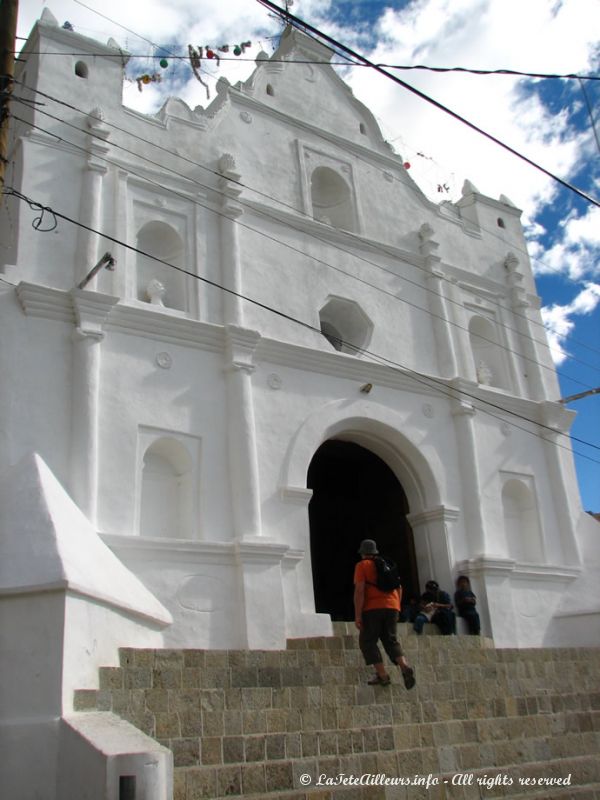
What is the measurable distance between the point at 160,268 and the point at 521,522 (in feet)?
27.4

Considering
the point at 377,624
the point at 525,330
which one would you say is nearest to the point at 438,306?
the point at 525,330

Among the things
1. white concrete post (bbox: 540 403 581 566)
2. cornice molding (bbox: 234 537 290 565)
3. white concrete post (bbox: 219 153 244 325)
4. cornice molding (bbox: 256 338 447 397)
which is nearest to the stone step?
cornice molding (bbox: 234 537 290 565)

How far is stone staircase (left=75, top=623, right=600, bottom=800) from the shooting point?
7234 mm

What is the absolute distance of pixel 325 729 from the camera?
8.19m

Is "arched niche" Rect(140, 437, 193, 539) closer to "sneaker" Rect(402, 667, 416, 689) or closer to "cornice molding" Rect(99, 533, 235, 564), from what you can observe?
"cornice molding" Rect(99, 533, 235, 564)

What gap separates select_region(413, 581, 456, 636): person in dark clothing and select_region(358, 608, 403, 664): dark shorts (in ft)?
Result: 13.0

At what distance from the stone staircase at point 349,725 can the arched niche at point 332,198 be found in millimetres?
9045

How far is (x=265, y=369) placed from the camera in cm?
1389

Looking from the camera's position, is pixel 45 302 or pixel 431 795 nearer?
pixel 431 795

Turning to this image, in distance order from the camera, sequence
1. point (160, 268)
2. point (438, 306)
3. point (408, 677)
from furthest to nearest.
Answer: point (438, 306)
point (160, 268)
point (408, 677)

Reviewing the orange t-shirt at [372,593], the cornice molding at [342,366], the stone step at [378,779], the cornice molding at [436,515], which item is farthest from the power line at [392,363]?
the stone step at [378,779]

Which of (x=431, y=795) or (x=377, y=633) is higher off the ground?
(x=377, y=633)

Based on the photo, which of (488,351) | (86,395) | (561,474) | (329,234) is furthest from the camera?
(488,351)

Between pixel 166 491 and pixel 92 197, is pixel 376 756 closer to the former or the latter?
pixel 166 491
